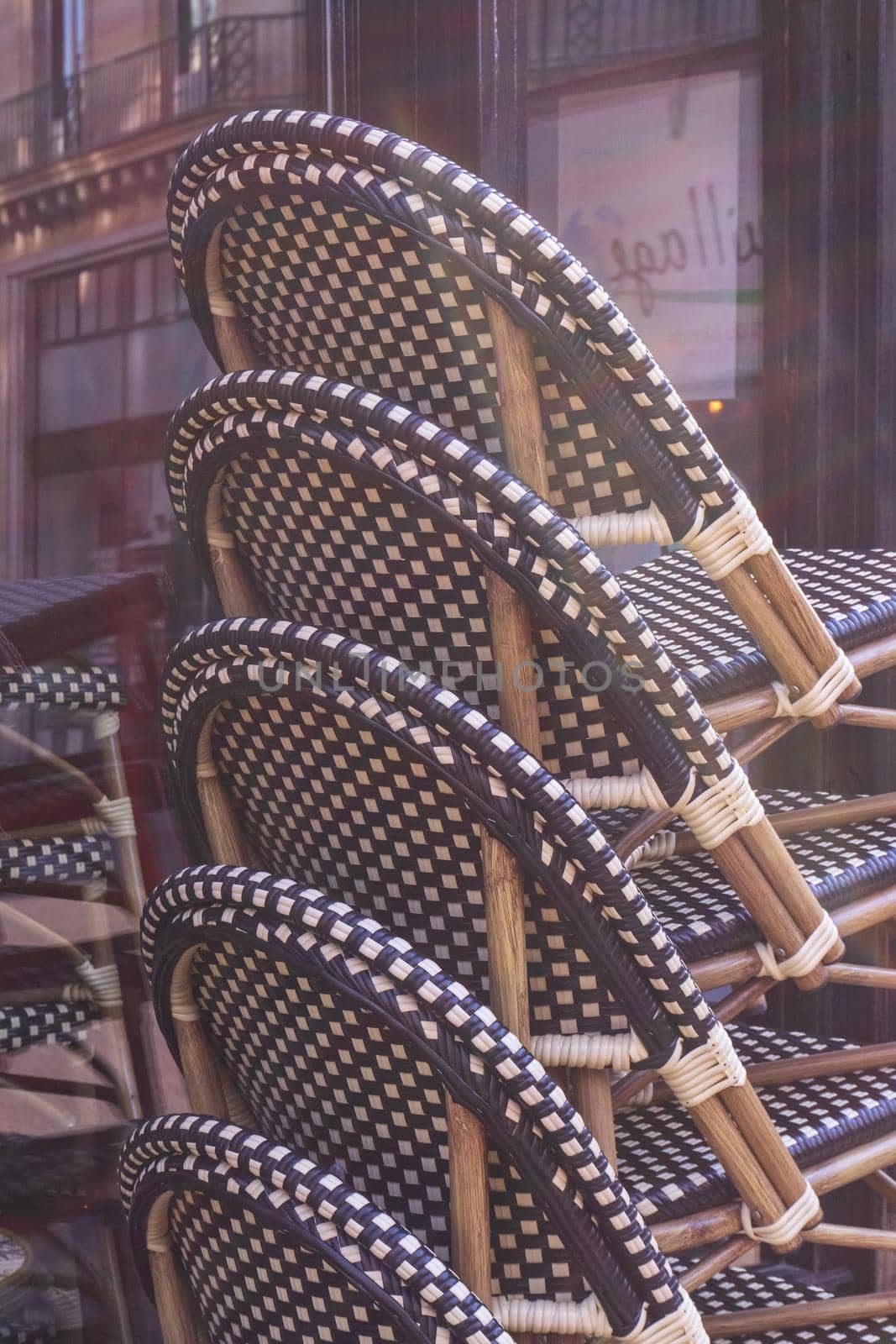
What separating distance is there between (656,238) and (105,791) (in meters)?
1.09

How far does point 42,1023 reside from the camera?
57.2 inches

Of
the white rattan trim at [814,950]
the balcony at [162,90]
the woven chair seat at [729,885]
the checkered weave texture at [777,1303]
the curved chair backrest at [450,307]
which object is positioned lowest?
the checkered weave texture at [777,1303]

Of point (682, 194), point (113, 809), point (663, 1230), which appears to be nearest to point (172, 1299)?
point (663, 1230)

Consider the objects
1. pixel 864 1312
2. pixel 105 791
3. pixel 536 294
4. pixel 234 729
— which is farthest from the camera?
pixel 105 791

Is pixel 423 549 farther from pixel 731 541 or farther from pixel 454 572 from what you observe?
pixel 731 541

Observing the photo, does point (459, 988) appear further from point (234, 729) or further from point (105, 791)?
point (105, 791)

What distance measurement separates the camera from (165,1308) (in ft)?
3.39

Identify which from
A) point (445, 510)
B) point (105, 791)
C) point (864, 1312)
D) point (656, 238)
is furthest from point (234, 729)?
point (656, 238)

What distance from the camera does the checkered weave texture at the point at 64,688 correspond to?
1394 millimetres

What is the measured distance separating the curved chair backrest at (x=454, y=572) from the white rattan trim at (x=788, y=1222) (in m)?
0.17

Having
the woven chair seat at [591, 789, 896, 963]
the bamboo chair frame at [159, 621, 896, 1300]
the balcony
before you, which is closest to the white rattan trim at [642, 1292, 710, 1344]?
the bamboo chair frame at [159, 621, 896, 1300]

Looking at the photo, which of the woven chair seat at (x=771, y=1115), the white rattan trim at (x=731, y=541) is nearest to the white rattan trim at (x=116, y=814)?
the woven chair seat at (x=771, y=1115)

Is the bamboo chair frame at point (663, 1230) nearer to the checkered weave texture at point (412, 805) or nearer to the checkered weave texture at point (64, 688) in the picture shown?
the checkered weave texture at point (412, 805)

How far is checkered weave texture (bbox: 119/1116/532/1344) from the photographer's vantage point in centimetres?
81
